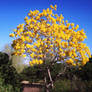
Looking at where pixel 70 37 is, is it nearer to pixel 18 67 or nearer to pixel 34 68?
pixel 34 68

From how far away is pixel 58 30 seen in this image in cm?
1097

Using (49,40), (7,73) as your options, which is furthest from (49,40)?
(7,73)

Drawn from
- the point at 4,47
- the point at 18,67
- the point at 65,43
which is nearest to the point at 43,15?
the point at 65,43

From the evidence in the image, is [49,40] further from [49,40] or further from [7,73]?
[7,73]

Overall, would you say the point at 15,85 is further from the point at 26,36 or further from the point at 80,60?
the point at 80,60

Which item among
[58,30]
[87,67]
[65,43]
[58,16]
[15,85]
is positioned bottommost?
[15,85]

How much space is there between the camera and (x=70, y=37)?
1114cm

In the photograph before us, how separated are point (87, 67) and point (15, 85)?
703cm

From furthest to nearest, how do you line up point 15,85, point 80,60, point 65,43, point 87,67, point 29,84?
point 87,67
point 29,84
point 15,85
point 80,60
point 65,43

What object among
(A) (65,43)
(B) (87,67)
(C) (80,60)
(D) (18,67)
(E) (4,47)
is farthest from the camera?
(E) (4,47)

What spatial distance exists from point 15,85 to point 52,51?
15.7ft

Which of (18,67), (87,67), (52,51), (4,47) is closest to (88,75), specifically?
(87,67)

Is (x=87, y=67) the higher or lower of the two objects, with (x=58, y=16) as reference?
lower

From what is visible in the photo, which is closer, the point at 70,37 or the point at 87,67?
the point at 70,37
